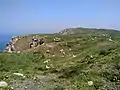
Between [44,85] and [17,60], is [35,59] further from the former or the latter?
[44,85]

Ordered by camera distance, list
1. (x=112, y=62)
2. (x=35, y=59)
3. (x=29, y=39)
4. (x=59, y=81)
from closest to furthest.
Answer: (x=59, y=81) → (x=112, y=62) → (x=35, y=59) → (x=29, y=39)

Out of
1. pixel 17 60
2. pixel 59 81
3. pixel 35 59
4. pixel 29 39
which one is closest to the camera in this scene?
pixel 59 81

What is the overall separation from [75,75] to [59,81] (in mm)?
2968

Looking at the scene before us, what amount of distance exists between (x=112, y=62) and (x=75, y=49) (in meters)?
38.2

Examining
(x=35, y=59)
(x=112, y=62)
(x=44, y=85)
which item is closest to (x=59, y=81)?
(x=44, y=85)

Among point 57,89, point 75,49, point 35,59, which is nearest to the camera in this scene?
point 57,89

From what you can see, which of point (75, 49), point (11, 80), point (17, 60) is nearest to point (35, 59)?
point (17, 60)

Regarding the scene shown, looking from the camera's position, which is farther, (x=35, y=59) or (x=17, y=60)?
(x=35, y=59)

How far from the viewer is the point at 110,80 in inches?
1261

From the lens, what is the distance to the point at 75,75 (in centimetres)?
3522

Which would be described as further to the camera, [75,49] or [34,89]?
[75,49]

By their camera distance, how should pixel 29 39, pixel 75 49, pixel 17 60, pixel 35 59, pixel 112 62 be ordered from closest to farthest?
1. pixel 112 62
2. pixel 17 60
3. pixel 35 59
4. pixel 75 49
5. pixel 29 39

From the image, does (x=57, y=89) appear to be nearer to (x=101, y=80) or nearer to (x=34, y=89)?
(x=34, y=89)

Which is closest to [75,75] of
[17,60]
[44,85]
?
[44,85]
